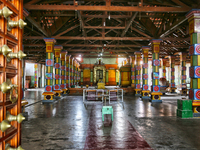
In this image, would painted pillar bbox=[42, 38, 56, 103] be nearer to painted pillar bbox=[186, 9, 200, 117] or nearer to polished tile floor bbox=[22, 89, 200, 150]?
polished tile floor bbox=[22, 89, 200, 150]

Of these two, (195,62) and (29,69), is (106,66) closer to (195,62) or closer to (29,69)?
(29,69)

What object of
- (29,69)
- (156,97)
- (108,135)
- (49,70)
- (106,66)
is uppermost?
(106,66)

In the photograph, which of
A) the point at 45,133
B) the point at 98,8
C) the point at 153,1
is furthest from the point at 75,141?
the point at 153,1

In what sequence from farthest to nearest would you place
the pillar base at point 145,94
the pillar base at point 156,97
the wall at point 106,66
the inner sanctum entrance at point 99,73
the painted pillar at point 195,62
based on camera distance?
the wall at point 106,66, the inner sanctum entrance at point 99,73, the pillar base at point 145,94, the pillar base at point 156,97, the painted pillar at point 195,62

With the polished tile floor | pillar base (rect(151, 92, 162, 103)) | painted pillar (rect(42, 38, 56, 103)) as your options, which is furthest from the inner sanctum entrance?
the polished tile floor

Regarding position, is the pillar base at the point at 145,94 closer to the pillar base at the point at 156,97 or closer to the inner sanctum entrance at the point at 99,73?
the pillar base at the point at 156,97

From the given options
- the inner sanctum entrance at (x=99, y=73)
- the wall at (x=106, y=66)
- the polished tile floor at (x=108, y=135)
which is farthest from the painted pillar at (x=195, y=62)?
the wall at (x=106, y=66)

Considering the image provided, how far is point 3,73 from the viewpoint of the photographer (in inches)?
56.3

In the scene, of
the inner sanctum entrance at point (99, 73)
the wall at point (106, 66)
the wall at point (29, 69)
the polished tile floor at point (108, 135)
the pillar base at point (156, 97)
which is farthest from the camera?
the wall at point (29, 69)

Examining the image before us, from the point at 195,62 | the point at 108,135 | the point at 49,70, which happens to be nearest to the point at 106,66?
the point at 49,70

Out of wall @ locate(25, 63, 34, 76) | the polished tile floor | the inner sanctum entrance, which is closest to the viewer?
the polished tile floor

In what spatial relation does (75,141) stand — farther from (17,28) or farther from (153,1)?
Result: (153,1)

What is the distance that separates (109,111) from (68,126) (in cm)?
142

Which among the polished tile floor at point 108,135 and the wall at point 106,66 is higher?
the wall at point 106,66
